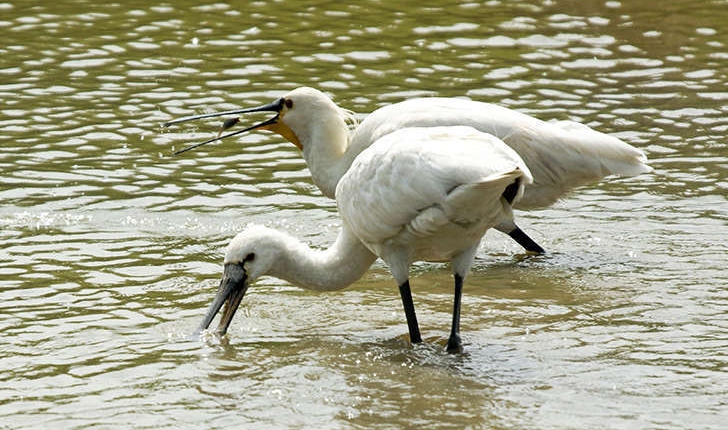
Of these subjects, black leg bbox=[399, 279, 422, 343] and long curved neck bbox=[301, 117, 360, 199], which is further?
long curved neck bbox=[301, 117, 360, 199]

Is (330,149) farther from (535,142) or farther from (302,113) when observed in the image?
(535,142)

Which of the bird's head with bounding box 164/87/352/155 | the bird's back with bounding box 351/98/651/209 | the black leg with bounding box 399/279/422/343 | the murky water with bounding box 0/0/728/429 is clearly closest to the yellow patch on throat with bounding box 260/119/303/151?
the bird's head with bounding box 164/87/352/155

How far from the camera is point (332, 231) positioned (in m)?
9.90

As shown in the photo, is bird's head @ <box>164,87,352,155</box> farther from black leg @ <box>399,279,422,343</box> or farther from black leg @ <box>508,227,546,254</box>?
black leg @ <box>399,279,422,343</box>

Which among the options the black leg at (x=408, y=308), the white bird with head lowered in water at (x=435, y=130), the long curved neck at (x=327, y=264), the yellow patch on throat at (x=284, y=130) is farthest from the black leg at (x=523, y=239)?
the black leg at (x=408, y=308)

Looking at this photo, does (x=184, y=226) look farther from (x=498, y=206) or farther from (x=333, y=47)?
(x=333, y=47)

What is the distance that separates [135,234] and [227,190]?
42.3 inches

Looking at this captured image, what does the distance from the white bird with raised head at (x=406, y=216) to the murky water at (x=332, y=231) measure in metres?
0.33

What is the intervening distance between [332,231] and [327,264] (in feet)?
6.02

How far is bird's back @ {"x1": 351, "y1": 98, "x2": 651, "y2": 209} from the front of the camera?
8.86m

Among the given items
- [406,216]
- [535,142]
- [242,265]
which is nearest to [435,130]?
[406,216]

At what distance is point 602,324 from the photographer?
26.5 ft

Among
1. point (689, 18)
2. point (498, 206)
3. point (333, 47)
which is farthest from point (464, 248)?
point (689, 18)

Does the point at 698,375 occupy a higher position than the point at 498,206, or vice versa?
the point at 498,206
